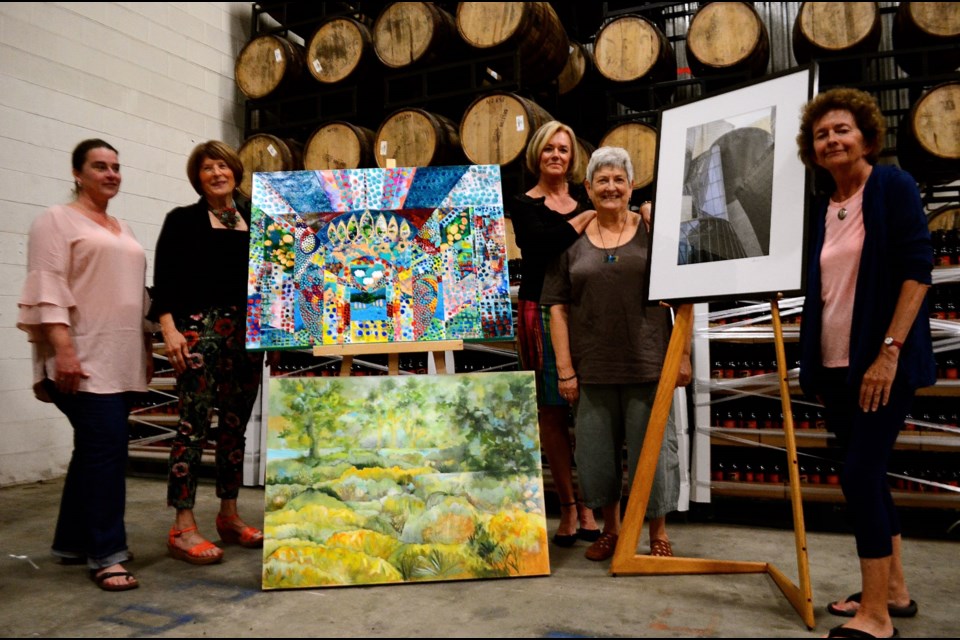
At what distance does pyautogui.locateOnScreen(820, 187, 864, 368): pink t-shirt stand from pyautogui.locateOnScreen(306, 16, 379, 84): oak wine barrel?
3884 mm

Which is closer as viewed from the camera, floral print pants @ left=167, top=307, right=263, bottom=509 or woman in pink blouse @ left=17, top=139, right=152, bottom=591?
woman in pink blouse @ left=17, top=139, right=152, bottom=591

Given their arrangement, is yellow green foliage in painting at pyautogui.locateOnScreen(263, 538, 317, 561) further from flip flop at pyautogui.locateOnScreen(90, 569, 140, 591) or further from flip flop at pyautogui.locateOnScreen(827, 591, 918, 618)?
flip flop at pyautogui.locateOnScreen(827, 591, 918, 618)

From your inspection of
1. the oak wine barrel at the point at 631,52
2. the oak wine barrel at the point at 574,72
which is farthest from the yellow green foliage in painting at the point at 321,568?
the oak wine barrel at the point at 574,72

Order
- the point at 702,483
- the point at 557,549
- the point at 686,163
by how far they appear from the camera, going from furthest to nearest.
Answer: the point at 702,483 < the point at 557,549 < the point at 686,163

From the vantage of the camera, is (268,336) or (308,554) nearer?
(308,554)

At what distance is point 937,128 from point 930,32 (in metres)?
0.69

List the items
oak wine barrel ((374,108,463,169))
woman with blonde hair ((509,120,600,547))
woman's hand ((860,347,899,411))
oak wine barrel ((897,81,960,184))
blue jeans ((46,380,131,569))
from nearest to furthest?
1. woman's hand ((860,347,899,411))
2. blue jeans ((46,380,131,569))
3. woman with blonde hair ((509,120,600,547))
4. oak wine barrel ((897,81,960,184))
5. oak wine barrel ((374,108,463,169))

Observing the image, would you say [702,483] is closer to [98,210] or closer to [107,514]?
[107,514]

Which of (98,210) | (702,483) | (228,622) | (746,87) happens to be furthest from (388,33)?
(228,622)

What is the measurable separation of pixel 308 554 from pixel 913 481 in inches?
105

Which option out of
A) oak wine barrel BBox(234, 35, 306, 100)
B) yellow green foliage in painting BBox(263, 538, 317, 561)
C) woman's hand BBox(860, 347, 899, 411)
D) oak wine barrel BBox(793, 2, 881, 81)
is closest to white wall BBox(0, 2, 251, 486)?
oak wine barrel BBox(234, 35, 306, 100)

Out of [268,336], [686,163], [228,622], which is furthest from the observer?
[268,336]

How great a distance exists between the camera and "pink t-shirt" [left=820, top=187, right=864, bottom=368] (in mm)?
1908

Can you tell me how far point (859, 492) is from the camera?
1837 mm
